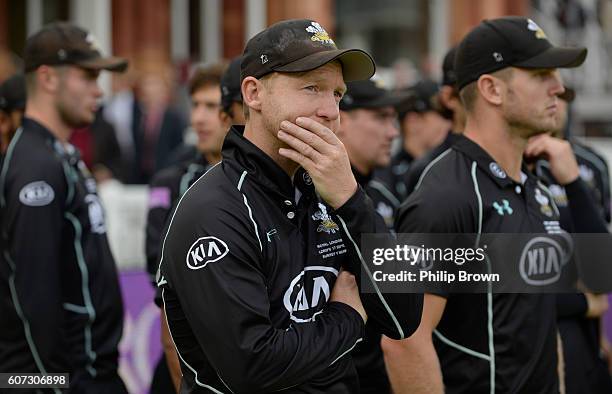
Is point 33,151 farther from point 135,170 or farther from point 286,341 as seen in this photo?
point 135,170

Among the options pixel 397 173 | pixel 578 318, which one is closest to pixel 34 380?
pixel 578 318

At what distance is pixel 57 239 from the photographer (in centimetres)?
432

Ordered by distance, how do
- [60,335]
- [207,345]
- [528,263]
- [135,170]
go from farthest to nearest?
[135,170] → [60,335] → [528,263] → [207,345]

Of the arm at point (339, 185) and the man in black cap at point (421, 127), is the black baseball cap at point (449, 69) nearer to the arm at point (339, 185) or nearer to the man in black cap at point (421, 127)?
the man in black cap at point (421, 127)

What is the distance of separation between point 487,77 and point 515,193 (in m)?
0.47

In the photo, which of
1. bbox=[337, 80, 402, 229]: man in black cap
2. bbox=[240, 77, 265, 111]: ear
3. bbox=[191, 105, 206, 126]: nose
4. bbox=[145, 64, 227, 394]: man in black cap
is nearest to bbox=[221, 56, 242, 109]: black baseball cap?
bbox=[145, 64, 227, 394]: man in black cap

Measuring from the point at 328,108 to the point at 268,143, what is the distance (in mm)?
200

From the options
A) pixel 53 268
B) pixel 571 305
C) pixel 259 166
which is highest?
pixel 259 166

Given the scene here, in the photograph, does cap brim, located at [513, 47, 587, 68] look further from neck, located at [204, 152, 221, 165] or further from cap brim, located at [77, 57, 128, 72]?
cap brim, located at [77, 57, 128, 72]

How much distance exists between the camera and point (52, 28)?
4957mm

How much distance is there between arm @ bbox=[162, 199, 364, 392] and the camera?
8.80 ft

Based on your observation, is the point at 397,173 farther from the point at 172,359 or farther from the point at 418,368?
the point at 418,368

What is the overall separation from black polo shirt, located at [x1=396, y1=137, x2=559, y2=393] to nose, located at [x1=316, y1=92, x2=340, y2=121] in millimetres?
866

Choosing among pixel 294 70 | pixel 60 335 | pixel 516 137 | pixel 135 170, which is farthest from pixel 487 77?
pixel 135 170
